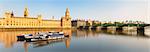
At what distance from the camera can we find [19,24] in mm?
48844

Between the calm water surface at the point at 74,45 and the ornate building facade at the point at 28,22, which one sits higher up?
the ornate building facade at the point at 28,22

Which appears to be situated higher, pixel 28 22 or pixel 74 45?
pixel 28 22

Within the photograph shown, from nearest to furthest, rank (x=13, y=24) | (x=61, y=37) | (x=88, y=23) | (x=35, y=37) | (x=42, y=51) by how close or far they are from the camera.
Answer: (x=42, y=51) < (x=35, y=37) < (x=61, y=37) < (x=13, y=24) < (x=88, y=23)

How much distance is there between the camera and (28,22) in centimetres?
5191

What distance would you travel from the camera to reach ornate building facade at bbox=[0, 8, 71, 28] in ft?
149

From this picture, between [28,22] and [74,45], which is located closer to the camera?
[74,45]

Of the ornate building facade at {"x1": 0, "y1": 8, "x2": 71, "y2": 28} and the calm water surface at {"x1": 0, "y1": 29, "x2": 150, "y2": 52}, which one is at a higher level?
the ornate building facade at {"x1": 0, "y1": 8, "x2": 71, "y2": 28}

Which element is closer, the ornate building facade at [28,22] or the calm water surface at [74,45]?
the calm water surface at [74,45]

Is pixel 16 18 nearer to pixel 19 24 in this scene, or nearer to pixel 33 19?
pixel 19 24

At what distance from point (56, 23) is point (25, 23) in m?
14.8

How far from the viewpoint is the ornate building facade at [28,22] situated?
45.4m

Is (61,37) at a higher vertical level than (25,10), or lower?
lower

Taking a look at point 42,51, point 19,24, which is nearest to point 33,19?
point 19,24

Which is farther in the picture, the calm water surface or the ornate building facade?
the ornate building facade
